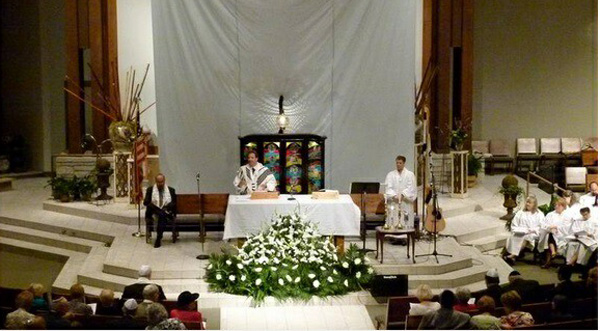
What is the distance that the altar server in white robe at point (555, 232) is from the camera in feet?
38.7

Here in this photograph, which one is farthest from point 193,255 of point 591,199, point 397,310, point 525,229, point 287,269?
point 591,199

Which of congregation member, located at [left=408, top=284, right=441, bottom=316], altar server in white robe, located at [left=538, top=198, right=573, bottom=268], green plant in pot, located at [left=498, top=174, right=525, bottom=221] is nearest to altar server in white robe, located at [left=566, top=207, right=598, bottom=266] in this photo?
altar server in white robe, located at [left=538, top=198, right=573, bottom=268]

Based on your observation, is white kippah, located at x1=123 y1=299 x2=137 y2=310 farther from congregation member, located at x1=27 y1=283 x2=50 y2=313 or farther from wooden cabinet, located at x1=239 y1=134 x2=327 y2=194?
wooden cabinet, located at x1=239 y1=134 x2=327 y2=194

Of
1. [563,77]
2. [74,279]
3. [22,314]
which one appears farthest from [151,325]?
[563,77]

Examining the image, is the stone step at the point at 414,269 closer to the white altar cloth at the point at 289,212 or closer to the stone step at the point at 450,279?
the stone step at the point at 450,279

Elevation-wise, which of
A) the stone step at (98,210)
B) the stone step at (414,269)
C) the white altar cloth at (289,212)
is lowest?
the stone step at (414,269)

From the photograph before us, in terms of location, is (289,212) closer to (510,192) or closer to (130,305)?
(130,305)

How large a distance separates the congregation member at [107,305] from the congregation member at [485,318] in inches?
121

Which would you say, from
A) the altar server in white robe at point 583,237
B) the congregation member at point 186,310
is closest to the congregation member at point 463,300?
the congregation member at point 186,310

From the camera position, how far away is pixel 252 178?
12227 mm

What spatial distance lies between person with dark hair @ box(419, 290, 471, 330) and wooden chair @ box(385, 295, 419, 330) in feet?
2.83

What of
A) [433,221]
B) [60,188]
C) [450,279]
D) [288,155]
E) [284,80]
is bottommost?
[450,279]

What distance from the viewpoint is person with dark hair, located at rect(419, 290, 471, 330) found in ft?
24.4

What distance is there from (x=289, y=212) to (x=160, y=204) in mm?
1800
